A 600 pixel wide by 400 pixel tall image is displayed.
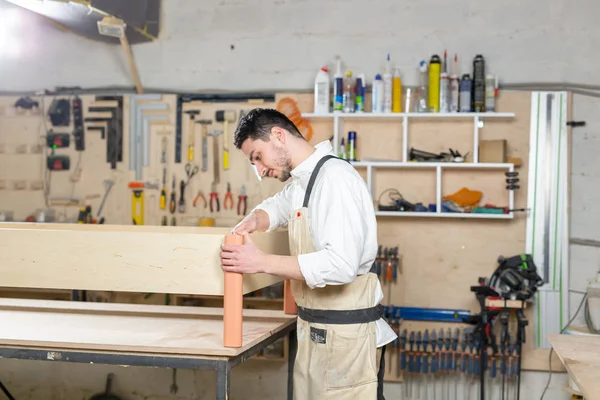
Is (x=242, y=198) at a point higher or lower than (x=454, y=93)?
lower

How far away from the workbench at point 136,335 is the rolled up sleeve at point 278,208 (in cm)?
44

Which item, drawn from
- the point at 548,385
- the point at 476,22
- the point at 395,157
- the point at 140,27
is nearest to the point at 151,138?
the point at 140,27

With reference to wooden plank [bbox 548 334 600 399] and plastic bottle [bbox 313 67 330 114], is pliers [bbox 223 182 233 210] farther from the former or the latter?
wooden plank [bbox 548 334 600 399]

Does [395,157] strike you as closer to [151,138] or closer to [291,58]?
[291,58]

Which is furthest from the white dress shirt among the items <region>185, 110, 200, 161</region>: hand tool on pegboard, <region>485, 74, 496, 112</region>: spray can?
<region>185, 110, 200, 161</region>: hand tool on pegboard

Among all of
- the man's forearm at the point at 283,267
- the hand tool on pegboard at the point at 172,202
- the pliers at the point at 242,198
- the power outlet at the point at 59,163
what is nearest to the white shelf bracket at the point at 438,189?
the pliers at the point at 242,198

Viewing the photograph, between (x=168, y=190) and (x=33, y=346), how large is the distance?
7.70 ft

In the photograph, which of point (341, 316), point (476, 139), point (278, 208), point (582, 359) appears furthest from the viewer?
point (476, 139)

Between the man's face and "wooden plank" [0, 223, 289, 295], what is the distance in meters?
0.26

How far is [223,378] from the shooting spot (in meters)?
2.38

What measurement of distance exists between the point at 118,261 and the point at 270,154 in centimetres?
68

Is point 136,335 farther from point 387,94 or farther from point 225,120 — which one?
point 387,94

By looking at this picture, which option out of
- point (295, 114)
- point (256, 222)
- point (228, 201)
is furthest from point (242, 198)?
point (256, 222)

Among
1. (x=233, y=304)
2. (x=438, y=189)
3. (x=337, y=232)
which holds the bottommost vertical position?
(x=233, y=304)
